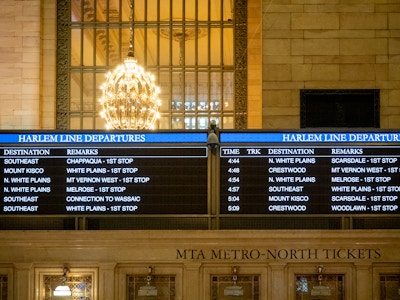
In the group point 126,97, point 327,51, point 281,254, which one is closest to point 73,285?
point 281,254

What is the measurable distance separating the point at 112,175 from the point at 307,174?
9.23ft

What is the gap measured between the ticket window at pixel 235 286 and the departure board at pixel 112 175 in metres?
1.04

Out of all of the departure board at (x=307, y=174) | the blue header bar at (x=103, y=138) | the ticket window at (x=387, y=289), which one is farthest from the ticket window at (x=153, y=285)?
the ticket window at (x=387, y=289)

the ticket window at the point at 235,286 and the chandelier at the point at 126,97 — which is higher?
the chandelier at the point at 126,97

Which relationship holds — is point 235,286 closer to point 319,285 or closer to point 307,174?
point 319,285

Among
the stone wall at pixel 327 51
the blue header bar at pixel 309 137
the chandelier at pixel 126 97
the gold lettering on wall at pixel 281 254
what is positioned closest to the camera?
the gold lettering on wall at pixel 281 254

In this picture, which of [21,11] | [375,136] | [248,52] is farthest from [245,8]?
[375,136]

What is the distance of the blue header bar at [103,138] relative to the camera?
1125cm

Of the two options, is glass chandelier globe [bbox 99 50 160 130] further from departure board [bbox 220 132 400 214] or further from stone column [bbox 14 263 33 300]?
stone column [bbox 14 263 33 300]

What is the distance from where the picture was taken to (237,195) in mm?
11273

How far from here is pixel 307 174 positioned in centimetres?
1133

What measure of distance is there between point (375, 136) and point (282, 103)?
15.9ft

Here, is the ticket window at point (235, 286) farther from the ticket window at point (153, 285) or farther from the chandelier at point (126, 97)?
the chandelier at point (126, 97)

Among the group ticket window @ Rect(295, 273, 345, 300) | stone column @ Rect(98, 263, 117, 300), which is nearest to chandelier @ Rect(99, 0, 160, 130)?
stone column @ Rect(98, 263, 117, 300)
